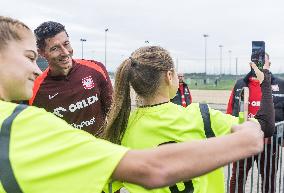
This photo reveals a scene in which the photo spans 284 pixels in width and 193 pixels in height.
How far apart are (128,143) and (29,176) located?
1245mm

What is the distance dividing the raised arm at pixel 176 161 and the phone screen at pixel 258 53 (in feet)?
7.06

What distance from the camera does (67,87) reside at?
4020 mm

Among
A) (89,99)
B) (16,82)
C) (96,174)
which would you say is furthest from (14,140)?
(89,99)

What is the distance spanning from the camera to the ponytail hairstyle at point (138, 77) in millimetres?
2375

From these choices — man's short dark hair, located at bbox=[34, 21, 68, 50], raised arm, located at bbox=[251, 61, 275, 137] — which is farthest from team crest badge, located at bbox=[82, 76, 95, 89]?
raised arm, located at bbox=[251, 61, 275, 137]

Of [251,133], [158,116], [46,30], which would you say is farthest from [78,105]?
[251,133]

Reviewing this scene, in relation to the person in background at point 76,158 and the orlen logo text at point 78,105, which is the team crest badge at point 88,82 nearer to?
the orlen logo text at point 78,105

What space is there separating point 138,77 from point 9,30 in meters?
1.10

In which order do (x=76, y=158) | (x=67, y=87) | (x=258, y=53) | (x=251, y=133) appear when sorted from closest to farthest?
(x=76, y=158), (x=251, y=133), (x=258, y=53), (x=67, y=87)

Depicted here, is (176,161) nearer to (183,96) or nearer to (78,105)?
(78,105)

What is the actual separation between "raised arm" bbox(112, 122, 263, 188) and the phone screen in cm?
215

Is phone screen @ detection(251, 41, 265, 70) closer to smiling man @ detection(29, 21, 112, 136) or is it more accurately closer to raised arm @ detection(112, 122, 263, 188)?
smiling man @ detection(29, 21, 112, 136)

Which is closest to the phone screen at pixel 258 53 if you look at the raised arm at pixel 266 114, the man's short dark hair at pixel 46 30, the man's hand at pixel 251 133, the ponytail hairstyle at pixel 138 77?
the raised arm at pixel 266 114

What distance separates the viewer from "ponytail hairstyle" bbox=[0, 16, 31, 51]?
1.37 metres
